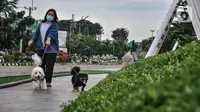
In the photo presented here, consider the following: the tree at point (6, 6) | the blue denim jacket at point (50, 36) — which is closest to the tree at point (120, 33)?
the tree at point (6, 6)

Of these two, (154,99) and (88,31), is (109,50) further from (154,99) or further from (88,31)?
(154,99)

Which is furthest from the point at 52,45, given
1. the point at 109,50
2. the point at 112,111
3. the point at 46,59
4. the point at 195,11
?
the point at 109,50

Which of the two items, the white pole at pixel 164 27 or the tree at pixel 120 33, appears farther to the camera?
the tree at pixel 120 33

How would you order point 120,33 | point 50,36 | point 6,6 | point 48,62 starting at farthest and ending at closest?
point 120,33 < point 6,6 < point 48,62 < point 50,36

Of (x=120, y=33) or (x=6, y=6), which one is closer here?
(x=6, y=6)

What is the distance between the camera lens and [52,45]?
11836 millimetres

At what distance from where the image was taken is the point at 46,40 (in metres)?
11.6

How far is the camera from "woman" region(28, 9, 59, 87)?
38.1 feet

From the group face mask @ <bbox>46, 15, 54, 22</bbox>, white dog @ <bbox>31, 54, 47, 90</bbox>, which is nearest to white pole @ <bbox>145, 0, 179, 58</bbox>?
face mask @ <bbox>46, 15, 54, 22</bbox>

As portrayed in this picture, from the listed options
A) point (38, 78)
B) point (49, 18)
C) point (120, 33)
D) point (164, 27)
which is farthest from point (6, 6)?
point (120, 33)

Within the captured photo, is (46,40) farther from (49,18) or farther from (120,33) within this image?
(120,33)

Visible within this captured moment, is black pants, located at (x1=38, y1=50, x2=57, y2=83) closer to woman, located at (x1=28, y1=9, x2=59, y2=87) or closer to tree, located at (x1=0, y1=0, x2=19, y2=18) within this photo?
woman, located at (x1=28, y1=9, x2=59, y2=87)

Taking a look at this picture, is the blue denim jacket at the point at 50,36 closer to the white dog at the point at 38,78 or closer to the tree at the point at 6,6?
the white dog at the point at 38,78

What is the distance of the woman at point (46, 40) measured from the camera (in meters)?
11.6
